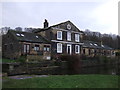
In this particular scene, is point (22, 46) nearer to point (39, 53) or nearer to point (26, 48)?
point (26, 48)

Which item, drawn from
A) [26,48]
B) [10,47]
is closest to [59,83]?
[26,48]

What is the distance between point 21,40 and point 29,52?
2.74 metres

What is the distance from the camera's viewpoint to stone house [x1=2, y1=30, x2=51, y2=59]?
95.8 ft

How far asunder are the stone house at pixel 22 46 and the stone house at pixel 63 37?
1923 mm

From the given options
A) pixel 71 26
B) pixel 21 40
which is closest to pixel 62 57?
pixel 21 40

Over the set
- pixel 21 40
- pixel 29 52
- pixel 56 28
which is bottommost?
pixel 29 52

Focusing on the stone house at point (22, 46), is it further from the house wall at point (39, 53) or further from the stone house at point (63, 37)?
the stone house at point (63, 37)

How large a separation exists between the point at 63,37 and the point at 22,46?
36.1 feet

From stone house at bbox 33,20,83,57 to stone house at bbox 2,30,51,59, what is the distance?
192 cm

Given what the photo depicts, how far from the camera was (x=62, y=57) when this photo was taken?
30.9m

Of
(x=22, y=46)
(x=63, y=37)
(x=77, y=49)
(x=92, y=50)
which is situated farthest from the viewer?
(x=92, y=50)

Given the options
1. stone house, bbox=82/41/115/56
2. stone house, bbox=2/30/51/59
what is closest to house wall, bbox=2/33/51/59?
stone house, bbox=2/30/51/59

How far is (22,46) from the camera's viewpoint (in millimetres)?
29141

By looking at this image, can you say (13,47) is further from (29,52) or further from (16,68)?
(16,68)
